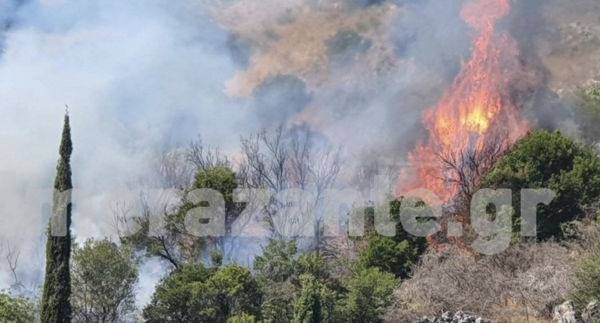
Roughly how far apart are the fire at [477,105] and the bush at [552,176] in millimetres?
7888

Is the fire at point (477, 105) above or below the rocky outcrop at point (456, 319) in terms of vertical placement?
above

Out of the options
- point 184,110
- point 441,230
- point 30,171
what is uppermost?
point 184,110

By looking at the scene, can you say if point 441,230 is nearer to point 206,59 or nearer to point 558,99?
point 558,99

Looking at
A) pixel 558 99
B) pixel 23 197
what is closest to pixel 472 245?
pixel 558 99

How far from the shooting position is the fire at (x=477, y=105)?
119 ft

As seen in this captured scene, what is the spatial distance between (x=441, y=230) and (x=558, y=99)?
1396 centimetres

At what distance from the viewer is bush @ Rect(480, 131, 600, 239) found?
26.1 m

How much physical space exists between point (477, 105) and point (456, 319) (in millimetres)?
19366

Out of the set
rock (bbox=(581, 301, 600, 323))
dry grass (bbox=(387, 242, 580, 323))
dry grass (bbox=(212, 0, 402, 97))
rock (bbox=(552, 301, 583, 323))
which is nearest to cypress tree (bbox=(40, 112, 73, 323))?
dry grass (bbox=(387, 242, 580, 323))

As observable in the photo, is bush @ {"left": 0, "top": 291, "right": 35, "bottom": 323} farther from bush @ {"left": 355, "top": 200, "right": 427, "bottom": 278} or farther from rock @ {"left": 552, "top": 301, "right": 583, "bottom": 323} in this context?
rock @ {"left": 552, "top": 301, "right": 583, "bottom": 323}

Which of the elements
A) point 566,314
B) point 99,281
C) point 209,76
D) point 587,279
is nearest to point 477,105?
point 209,76

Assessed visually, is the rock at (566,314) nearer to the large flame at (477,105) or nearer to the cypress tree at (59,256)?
the cypress tree at (59,256)

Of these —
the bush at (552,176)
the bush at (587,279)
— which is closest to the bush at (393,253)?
the bush at (552,176)

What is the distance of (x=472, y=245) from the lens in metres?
24.6
